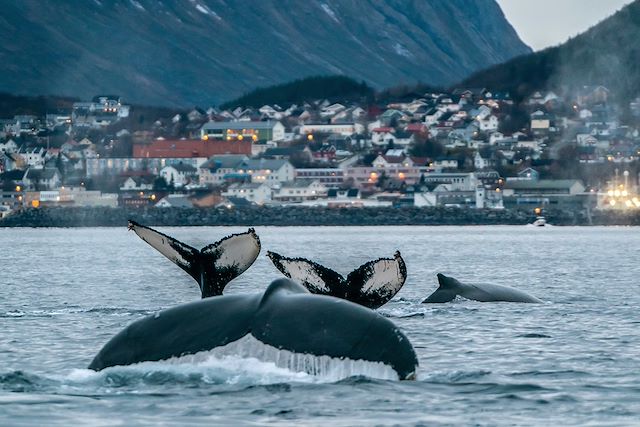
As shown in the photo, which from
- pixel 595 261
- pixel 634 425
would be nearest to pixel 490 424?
pixel 634 425

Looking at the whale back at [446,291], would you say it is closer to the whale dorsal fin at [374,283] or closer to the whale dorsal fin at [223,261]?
the whale dorsal fin at [374,283]

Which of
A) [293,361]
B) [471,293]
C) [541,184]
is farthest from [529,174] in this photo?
[293,361]

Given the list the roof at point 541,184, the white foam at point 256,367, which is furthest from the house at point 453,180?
the white foam at point 256,367

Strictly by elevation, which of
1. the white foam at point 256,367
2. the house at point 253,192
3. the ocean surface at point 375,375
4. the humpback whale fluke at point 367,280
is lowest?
the ocean surface at point 375,375

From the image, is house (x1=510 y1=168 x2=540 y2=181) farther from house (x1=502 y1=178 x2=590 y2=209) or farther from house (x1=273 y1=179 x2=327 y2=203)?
house (x1=273 y1=179 x2=327 y2=203)

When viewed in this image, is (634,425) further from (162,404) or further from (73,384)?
(73,384)

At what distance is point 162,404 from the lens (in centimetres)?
1479

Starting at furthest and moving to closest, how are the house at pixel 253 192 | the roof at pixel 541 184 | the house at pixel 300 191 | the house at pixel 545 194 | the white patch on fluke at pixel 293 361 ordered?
the house at pixel 300 191, the house at pixel 253 192, the roof at pixel 541 184, the house at pixel 545 194, the white patch on fluke at pixel 293 361

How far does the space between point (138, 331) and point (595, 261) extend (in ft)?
160

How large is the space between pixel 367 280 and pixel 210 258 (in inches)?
64.4

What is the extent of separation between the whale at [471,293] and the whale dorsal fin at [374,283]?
40.9 ft

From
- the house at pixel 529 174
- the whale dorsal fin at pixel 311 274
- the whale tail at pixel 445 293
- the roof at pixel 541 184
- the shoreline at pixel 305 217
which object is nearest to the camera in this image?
the whale dorsal fin at pixel 311 274

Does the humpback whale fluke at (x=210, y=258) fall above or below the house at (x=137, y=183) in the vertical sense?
below

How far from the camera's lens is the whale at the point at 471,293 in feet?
97.7
